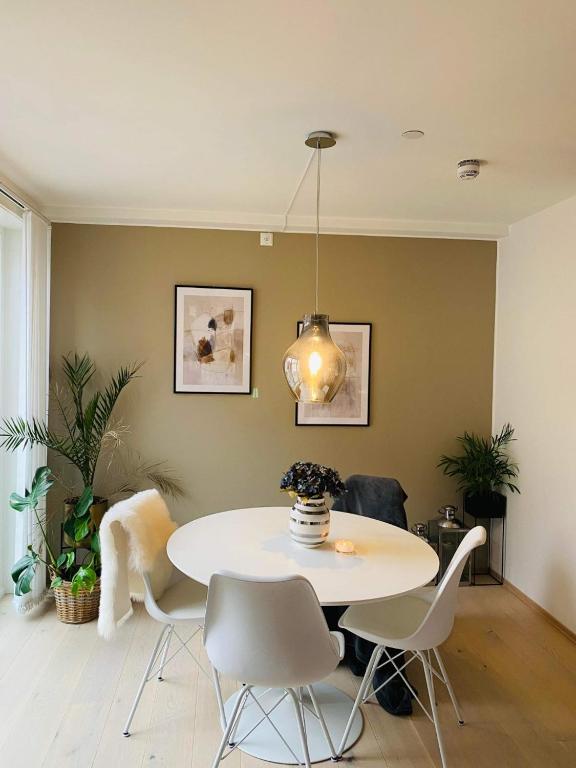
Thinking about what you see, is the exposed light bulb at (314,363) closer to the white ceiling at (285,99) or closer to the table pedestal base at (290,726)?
the white ceiling at (285,99)

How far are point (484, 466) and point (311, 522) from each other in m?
2.01

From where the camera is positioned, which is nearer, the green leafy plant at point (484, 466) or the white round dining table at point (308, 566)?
the white round dining table at point (308, 566)

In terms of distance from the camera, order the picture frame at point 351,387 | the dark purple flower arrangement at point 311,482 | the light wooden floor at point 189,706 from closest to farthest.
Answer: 1. the light wooden floor at point 189,706
2. the dark purple flower arrangement at point 311,482
3. the picture frame at point 351,387

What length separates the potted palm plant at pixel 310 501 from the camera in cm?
244

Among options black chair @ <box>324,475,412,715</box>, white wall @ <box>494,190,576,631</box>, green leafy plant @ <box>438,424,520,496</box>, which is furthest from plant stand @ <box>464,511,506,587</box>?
black chair @ <box>324,475,412,715</box>

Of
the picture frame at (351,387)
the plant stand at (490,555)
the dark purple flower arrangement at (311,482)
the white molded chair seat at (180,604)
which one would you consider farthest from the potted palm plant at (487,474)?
the white molded chair seat at (180,604)

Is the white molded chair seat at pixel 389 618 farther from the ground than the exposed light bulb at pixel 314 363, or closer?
closer

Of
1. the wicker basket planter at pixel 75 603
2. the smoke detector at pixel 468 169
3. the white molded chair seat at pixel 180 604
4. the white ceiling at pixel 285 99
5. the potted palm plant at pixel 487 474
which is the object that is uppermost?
the white ceiling at pixel 285 99

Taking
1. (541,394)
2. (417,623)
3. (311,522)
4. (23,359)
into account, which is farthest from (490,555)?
(23,359)

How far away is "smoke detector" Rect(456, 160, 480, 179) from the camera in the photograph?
2.83 meters

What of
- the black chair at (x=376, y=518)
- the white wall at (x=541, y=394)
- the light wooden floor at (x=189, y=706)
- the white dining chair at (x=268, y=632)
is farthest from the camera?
the white wall at (x=541, y=394)

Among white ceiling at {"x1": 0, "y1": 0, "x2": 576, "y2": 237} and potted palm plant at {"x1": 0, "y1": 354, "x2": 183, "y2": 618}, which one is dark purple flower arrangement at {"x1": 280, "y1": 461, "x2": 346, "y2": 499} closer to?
white ceiling at {"x1": 0, "y1": 0, "x2": 576, "y2": 237}

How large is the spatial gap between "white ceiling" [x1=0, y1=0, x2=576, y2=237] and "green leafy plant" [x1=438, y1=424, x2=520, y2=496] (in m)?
1.60

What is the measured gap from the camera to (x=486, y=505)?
13.2 ft
